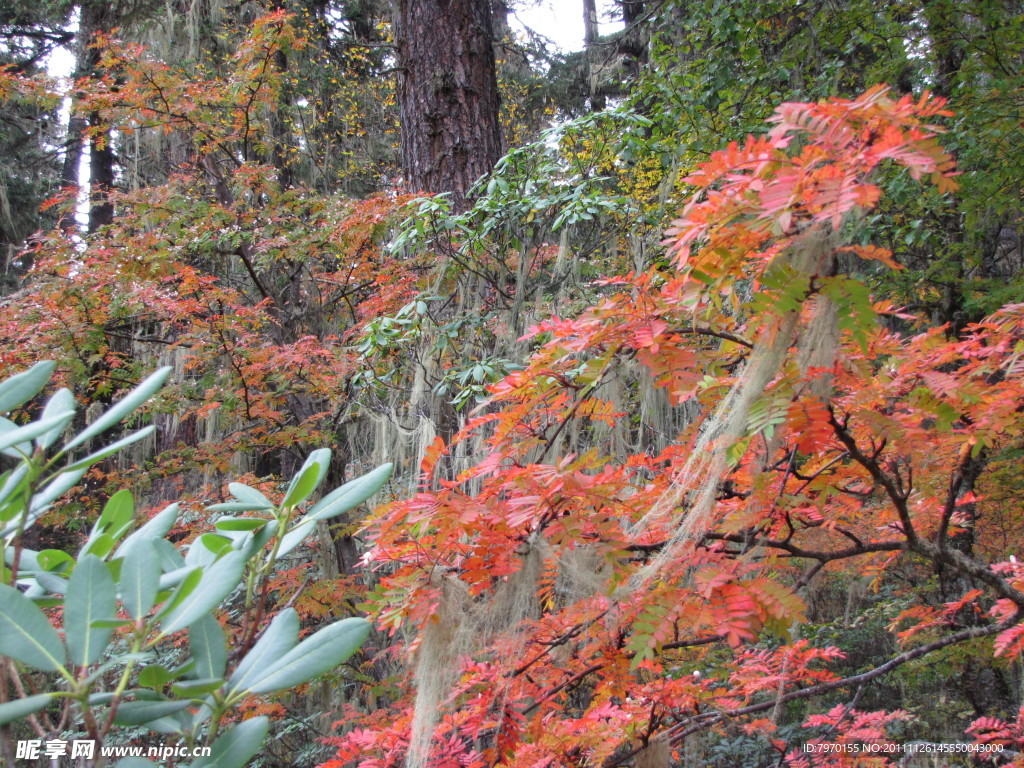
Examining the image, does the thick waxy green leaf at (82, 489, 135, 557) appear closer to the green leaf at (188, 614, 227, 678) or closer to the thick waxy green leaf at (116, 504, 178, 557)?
the thick waxy green leaf at (116, 504, 178, 557)

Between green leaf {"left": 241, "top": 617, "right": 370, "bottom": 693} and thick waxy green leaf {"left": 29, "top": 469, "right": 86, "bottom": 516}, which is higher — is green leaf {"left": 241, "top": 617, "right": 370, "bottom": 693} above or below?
below

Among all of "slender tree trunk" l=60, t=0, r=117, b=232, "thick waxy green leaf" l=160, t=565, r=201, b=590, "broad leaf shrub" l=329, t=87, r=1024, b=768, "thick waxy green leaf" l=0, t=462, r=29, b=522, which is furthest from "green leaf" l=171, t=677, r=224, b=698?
"slender tree trunk" l=60, t=0, r=117, b=232

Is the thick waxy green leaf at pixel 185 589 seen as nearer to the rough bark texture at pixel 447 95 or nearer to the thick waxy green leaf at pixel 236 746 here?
the thick waxy green leaf at pixel 236 746

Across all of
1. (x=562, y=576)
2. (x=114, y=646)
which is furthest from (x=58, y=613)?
(x=562, y=576)

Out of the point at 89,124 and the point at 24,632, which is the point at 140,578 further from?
the point at 89,124

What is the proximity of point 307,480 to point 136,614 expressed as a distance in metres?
0.19

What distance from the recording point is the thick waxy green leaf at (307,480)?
67 cm

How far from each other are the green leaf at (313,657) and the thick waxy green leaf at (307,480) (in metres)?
0.13

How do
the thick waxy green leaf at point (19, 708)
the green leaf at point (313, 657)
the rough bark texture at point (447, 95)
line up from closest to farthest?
the thick waxy green leaf at point (19, 708)
the green leaf at point (313, 657)
the rough bark texture at point (447, 95)

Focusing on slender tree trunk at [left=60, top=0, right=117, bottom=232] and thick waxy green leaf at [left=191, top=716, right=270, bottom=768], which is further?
slender tree trunk at [left=60, top=0, right=117, bottom=232]

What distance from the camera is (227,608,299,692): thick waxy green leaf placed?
62cm

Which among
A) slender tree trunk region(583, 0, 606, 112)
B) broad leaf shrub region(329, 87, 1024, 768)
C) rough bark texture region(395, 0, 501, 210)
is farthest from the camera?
slender tree trunk region(583, 0, 606, 112)

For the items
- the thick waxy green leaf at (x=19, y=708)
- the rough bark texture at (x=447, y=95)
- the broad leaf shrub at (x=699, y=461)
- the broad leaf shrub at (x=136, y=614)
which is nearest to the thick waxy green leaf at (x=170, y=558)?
the broad leaf shrub at (x=136, y=614)

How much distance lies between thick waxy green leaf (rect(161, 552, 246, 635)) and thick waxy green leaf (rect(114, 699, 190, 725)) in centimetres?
7
